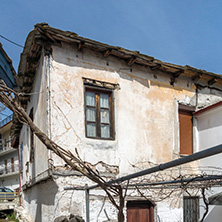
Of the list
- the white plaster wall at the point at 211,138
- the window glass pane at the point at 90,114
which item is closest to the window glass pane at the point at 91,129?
the window glass pane at the point at 90,114

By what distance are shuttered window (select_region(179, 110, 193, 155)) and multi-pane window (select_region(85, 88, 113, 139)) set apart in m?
2.88

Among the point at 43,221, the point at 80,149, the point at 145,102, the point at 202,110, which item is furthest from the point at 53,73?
the point at 202,110

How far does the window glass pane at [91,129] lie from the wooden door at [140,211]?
89.8 inches

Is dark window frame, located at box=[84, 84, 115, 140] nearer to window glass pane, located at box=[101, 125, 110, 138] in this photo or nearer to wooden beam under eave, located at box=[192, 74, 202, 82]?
window glass pane, located at box=[101, 125, 110, 138]

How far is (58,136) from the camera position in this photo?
6.77 metres

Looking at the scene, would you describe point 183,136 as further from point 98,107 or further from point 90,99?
point 90,99

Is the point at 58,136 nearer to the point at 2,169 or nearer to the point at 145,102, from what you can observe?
the point at 145,102

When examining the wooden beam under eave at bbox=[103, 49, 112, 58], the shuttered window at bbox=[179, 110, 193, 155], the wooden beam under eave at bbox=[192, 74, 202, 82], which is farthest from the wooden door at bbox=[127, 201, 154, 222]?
the wooden beam under eave at bbox=[192, 74, 202, 82]

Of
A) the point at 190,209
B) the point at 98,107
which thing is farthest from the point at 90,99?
the point at 190,209

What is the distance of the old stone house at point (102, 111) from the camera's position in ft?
22.5

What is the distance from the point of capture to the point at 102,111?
7.68 meters

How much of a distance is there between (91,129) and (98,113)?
500mm

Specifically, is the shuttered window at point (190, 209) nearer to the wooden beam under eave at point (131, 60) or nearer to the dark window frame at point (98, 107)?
the dark window frame at point (98, 107)

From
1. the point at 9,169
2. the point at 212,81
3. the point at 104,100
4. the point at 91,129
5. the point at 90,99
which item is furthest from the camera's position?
the point at 9,169
